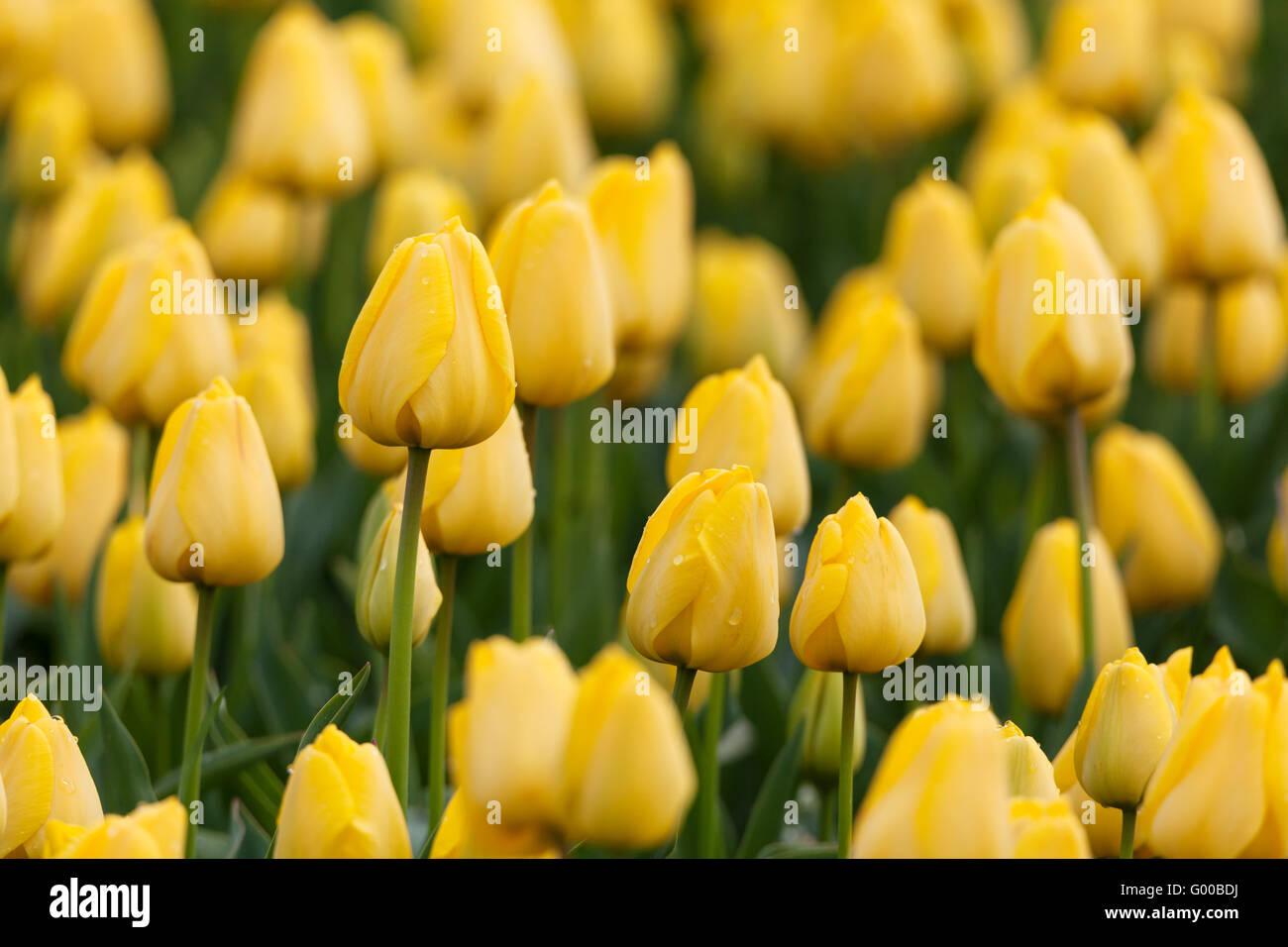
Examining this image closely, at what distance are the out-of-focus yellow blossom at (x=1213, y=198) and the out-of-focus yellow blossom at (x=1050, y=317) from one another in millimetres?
699

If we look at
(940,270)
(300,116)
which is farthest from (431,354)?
(300,116)

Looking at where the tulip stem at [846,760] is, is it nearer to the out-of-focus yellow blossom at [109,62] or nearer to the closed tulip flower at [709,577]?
the closed tulip flower at [709,577]

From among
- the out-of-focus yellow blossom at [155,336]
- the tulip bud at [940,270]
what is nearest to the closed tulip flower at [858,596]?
the out-of-focus yellow blossom at [155,336]

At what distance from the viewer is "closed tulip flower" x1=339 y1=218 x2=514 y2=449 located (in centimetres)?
134

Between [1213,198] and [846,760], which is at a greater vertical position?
[1213,198]

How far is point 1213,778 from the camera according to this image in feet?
4.04

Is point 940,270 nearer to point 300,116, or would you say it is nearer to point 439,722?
point 300,116

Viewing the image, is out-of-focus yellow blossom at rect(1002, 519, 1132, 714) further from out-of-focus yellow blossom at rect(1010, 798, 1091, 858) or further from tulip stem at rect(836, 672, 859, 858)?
out-of-focus yellow blossom at rect(1010, 798, 1091, 858)

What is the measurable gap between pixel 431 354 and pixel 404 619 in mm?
237

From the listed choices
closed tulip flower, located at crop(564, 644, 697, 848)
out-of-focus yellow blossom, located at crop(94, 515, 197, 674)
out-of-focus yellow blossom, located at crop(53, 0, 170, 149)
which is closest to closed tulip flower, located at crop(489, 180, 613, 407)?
out-of-focus yellow blossom, located at crop(94, 515, 197, 674)

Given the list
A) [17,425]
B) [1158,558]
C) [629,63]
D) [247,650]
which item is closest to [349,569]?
[247,650]

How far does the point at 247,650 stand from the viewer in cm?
207

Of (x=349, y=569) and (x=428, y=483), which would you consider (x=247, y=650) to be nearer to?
(x=349, y=569)

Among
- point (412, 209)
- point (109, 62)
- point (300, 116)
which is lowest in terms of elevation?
point (412, 209)
